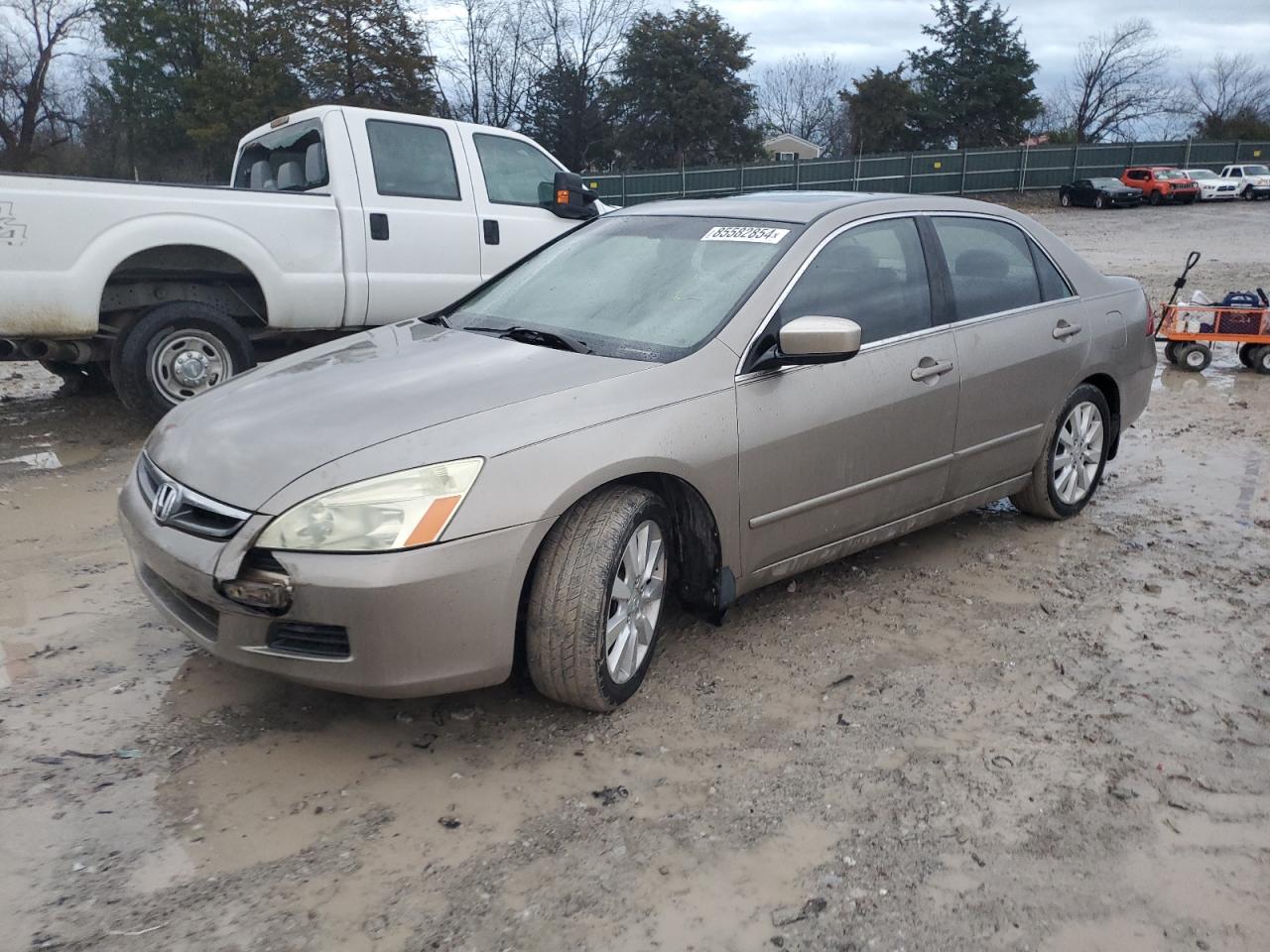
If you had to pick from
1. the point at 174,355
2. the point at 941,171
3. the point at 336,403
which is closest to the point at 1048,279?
the point at 336,403

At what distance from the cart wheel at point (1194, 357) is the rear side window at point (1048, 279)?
5.08m

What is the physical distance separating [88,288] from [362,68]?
3890cm

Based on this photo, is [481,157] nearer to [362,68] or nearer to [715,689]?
[715,689]

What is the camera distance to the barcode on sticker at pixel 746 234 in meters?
4.05

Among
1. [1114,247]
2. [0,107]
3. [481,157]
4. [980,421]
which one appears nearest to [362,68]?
[0,107]

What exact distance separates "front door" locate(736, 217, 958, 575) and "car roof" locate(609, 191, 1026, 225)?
110 millimetres

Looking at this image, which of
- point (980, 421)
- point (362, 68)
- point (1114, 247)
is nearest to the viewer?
point (980, 421)

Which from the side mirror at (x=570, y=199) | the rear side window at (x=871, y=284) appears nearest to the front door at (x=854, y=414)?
the rear side window at (x=871, y=284)

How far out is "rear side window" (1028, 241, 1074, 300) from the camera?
16.4ft

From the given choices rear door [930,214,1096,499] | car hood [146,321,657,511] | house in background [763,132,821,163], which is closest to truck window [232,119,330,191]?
car hood [146,321,657,511]

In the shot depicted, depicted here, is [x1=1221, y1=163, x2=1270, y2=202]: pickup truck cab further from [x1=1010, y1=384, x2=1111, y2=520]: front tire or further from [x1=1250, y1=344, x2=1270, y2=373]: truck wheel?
[x1=1010, y1=384, x2=1111, y2=520]: front tire

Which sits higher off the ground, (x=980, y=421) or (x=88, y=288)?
(x=88, y=288)

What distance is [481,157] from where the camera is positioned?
26.6 feet

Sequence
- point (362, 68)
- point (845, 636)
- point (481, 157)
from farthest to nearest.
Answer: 1. point (362, 68)
2. point (481, 157)
3. point (845, 636)
